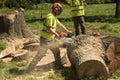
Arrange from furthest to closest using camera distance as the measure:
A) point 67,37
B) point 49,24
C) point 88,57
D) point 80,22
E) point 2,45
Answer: point 80,22 < point 2,45 < point 67,37 < point 49,24 < point 88,57

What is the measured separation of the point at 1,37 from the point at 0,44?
34.4 inches

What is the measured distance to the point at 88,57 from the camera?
793 centimetres

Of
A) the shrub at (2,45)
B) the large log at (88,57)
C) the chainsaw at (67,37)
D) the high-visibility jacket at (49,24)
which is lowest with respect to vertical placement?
the shrub at (2,45)

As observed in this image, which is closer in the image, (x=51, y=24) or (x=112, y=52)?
(x=112, y=52)

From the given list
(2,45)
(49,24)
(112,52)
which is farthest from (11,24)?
(112,52)

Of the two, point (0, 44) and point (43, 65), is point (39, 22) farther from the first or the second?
point (43, 65)

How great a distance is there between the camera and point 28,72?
8.84 metres

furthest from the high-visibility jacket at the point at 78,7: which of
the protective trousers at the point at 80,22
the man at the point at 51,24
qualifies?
the man at the point at 51,24

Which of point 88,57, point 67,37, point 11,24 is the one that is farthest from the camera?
point 11,24

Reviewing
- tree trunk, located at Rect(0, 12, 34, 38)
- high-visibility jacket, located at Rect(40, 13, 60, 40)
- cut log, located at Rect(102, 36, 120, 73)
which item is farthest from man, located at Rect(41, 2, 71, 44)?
tree trunk, located at Rect(0, 12, 34, 38)

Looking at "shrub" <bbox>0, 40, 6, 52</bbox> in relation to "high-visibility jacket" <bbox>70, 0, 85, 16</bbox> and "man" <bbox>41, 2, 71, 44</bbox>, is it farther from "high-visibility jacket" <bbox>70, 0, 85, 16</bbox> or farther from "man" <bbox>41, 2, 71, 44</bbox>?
"man" <bbox>41, 2, 71, 44</bbox>

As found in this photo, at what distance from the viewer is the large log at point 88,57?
786 centimetres

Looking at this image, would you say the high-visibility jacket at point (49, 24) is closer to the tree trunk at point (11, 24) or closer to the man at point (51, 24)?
the man at point (51, 24)

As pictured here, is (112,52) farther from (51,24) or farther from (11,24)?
(11,24)
